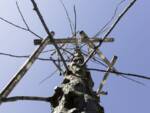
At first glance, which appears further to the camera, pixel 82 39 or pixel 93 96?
pixel 82 39

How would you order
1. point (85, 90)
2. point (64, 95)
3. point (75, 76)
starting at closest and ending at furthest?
point (64, 95) → point (85, 90) → point (75, 76)

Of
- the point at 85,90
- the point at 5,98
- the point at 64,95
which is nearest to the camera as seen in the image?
the point at 5,98

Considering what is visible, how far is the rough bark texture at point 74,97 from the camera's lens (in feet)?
14.7

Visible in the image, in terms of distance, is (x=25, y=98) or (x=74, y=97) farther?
(x=74, y=97)

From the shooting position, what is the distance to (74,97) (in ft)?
15.4

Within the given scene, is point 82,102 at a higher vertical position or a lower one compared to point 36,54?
lower

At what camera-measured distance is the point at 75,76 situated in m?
5.43

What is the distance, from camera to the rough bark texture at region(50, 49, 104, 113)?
4.48m

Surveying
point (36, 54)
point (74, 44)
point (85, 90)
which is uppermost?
point (74, 44)

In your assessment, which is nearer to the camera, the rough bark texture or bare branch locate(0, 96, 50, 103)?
bare branch locate(0, 96, 50, 103)

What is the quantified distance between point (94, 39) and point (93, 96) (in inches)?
145

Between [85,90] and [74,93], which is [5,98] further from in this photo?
[85,90]

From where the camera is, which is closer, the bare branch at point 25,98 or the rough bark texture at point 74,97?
the bare branch at point 25,98

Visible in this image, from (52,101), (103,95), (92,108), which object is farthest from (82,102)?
(103,95)
